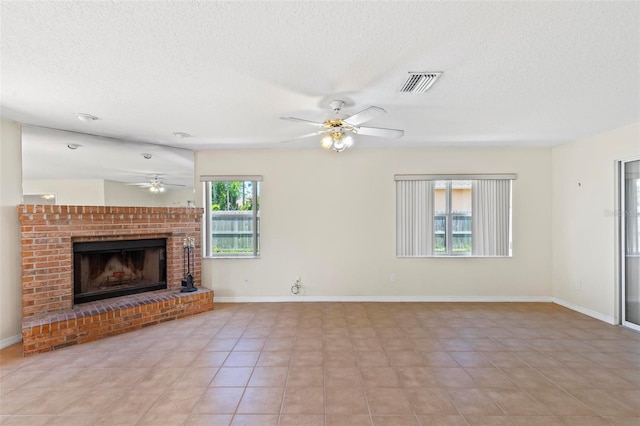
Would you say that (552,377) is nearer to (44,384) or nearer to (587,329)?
(587,329)

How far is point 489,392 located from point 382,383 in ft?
2.70

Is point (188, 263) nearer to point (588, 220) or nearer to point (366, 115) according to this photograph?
point (366, 115)

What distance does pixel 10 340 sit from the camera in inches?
125

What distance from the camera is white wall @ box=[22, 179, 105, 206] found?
3388 millimetres

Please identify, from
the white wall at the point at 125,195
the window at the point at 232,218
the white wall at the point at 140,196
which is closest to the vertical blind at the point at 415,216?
the window at the point at 232,218

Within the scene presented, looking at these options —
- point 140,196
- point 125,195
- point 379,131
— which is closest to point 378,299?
point 379,131

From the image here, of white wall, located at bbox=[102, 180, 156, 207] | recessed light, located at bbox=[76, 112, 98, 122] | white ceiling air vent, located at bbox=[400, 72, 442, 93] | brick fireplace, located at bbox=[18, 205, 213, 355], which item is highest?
recessed light, located at bbox=[76, 112, 98, 122]

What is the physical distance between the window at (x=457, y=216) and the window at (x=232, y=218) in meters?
2.33

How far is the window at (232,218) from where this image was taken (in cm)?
481

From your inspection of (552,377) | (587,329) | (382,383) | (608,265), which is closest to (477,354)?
(552,377)

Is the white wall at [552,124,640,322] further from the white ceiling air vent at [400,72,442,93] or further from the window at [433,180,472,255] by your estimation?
the white ceiling air vent at [400,72,442,93]

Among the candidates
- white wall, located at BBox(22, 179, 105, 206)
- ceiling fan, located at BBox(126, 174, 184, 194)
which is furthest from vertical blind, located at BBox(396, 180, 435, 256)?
white wall, located at BBox(22, 179, 105, 206)

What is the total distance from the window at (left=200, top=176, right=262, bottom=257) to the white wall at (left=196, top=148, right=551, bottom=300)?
16 centimetres

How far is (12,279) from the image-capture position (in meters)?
3.19
